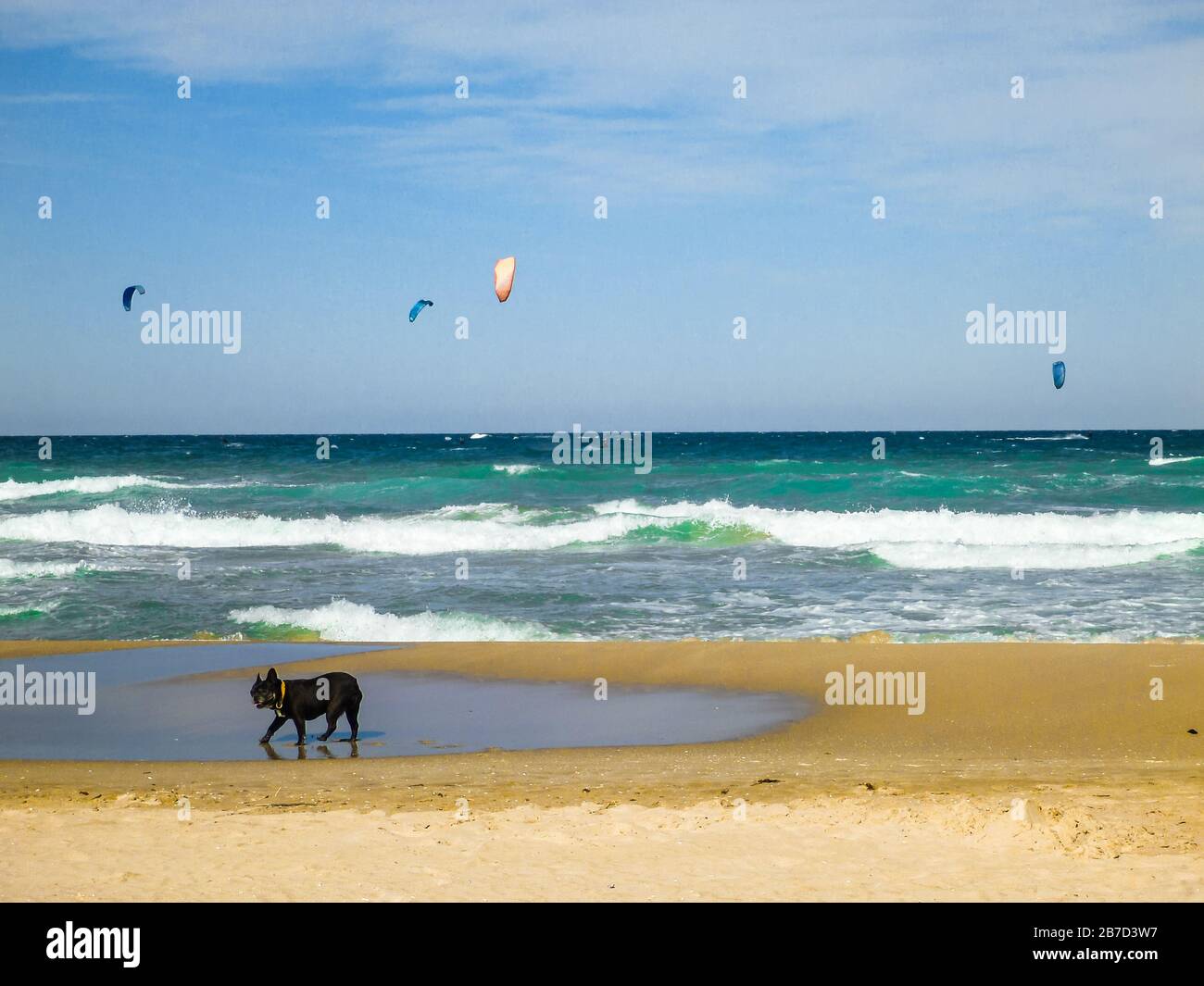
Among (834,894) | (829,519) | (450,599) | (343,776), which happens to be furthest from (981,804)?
(829,519)

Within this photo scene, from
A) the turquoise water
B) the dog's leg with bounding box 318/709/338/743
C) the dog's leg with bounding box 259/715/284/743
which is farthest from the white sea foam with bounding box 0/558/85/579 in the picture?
the dog's leg with bounding box 318/709/338/743

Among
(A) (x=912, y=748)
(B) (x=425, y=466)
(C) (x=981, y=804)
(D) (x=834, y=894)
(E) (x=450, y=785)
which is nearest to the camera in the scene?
(D) (x=834, y=894)

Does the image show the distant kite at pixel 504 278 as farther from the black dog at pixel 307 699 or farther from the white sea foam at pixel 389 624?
the black dog at pixel 307 699

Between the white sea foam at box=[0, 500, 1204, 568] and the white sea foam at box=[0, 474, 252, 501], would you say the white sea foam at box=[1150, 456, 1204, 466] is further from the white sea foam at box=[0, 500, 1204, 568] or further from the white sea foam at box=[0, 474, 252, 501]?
the white sea foam at box=[0, 474, 252, 501]

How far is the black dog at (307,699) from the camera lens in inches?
292

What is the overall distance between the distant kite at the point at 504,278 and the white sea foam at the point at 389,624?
5800mm

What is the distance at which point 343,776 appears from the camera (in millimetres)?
6668

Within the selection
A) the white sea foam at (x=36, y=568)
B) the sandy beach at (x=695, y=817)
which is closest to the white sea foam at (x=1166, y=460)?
the white sea foam at (x=36, y=568)

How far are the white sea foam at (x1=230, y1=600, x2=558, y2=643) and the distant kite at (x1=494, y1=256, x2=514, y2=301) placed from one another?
5.80 metres

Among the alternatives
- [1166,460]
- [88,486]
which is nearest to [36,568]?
[88,486]

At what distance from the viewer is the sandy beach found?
4.53 metres

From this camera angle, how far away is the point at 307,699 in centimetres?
756

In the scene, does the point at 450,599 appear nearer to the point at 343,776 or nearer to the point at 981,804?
the point at 343,776
